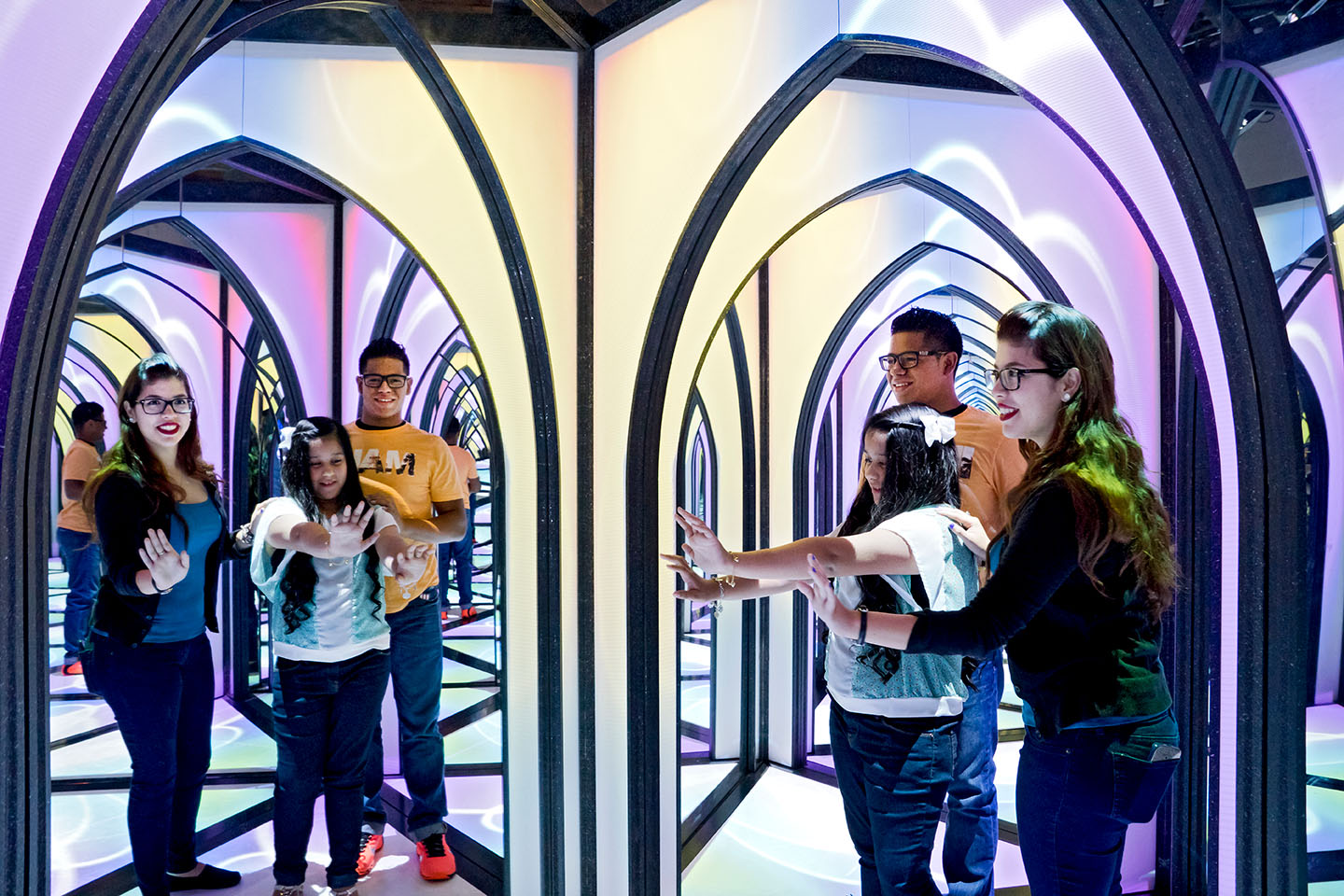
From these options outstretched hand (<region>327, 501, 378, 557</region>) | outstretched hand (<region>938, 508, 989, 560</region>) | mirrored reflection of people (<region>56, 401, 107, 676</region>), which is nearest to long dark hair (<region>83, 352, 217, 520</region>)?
mirrored reflection of people (<region>56, 401, 107, 676</region>)

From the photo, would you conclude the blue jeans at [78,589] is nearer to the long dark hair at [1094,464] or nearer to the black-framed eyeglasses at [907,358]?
the black-framed eyeglasses at [907,358]

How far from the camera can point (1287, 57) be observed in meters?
2.04

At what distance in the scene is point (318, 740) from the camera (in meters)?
2.93

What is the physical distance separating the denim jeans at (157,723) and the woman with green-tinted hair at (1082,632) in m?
2.36

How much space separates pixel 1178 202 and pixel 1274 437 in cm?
55

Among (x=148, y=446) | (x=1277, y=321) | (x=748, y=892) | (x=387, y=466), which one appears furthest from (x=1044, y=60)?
(x=748, y=892)

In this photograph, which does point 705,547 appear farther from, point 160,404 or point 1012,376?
point 160,404

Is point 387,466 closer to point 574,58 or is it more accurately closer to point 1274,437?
point 574,58

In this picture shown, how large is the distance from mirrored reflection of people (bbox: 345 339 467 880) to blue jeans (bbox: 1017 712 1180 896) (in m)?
2.11

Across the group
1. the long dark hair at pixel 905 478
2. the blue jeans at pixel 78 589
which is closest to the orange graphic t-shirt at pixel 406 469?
the long dark hair at pixel 905 478

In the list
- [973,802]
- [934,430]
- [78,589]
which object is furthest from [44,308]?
[78,589]

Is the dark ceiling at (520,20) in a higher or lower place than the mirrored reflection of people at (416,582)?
higher

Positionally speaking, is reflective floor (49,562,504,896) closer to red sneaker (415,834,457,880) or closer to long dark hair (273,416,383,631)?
red sneaker (415,834,457,880)

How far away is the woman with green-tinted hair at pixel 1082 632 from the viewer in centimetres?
169
